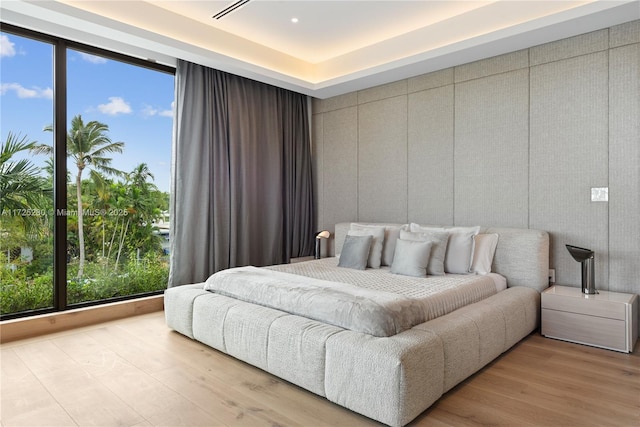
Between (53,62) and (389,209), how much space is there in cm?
367

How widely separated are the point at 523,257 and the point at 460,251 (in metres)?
0.53

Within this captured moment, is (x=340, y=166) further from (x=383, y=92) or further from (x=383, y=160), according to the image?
(x=383, y=92)

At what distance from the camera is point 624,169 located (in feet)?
10.6

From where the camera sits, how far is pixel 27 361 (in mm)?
2830

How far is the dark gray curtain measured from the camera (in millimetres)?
4207

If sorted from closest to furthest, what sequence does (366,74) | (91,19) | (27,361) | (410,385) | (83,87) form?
(410,385) < (27,361) < (91,19) < (83,87) < (366,74)

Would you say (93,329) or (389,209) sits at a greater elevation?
(389,209)

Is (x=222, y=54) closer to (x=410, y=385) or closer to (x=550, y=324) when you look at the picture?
(x=410, y=385)

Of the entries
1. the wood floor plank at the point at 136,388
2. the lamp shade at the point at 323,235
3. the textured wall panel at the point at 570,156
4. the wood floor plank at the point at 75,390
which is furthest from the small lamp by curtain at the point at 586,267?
the wood floor plank at the point at 75,390

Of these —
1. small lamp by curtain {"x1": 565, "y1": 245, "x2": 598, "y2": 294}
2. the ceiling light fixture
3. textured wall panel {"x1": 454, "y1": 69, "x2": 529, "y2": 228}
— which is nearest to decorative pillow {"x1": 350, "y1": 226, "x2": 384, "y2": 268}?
textured wall panel {"x1": 454, "y1": 69, "x2": 529, "y2": 228}

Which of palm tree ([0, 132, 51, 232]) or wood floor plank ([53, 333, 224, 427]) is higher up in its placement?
palm tree ([0, 132, 51, 232])

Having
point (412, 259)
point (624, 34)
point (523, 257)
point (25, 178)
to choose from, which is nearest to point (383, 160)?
point (412, 259)

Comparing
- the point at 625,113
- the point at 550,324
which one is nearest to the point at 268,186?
the point at 550,324

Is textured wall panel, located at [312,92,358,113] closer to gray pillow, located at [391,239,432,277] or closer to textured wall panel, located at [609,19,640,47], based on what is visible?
gray pillow, located at [391,239,432,277]
